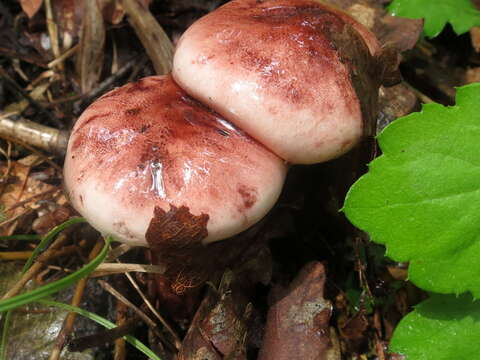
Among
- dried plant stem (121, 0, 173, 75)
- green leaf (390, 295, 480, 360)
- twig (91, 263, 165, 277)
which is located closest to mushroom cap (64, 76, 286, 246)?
twig (91, 263, 165, 277)

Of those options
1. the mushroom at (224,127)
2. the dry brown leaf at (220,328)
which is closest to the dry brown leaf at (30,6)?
the mushroom at (224,127)

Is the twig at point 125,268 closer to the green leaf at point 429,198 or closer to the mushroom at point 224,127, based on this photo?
the mushroom at point 224,127

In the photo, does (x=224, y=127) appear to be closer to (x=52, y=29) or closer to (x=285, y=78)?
(x=285, y=78)

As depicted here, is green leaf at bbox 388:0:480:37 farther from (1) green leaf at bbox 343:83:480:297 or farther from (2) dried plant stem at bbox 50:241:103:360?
(2) dried plant stem at bbox 50:241:103:360

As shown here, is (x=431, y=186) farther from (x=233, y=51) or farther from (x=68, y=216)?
(x=68, y=216)

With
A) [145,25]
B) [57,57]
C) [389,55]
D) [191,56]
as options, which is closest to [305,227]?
[389,55]

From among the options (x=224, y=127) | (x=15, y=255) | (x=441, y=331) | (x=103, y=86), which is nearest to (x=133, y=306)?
(x=15, y=255)
